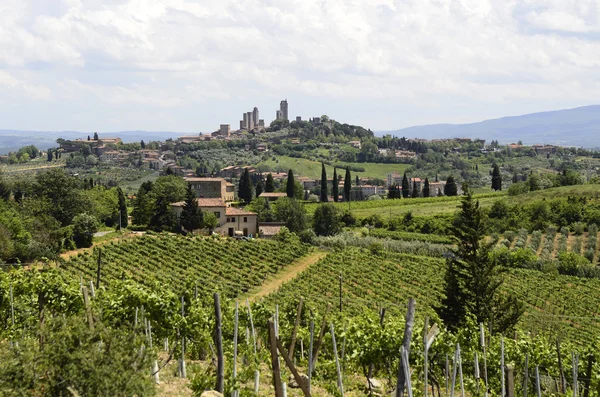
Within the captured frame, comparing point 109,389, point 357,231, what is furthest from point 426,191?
point 109,389

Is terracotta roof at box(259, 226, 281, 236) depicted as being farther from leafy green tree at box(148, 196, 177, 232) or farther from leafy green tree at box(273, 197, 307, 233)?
leafy green tree at box(148, 196, 177, 232)

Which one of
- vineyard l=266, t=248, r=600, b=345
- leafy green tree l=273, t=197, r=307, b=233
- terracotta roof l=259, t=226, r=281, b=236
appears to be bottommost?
vineyard l=266, t=248, r=600, b=345

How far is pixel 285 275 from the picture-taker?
40875 millimetres

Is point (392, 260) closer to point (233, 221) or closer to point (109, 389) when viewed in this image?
point (233, 221)

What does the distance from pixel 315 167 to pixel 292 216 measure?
9284cm

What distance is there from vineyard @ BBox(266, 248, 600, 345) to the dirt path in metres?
0.93

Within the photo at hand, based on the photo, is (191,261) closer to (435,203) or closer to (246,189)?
(246,189)

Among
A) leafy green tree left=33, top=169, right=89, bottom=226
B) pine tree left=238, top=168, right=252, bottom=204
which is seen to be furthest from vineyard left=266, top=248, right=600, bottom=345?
pine tree left=238, top=168, right=252, bottom=204

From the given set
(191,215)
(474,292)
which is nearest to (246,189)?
(191,215)

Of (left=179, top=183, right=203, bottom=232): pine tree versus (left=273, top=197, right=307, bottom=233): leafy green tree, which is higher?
(left=179, top=183, right=203, bottom=232): pine tree

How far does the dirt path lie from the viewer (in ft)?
117

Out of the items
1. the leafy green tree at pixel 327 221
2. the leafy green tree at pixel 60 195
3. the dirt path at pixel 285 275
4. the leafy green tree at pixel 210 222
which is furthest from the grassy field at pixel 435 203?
the leafy green tree at pixel 60 195

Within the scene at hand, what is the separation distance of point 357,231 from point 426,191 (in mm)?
29372

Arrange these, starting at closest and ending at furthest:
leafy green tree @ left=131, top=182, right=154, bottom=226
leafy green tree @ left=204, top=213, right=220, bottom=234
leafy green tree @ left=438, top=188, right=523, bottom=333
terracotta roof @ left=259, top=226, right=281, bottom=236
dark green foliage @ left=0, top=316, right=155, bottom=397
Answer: dark green foliage @ left=0, top=316, right=155, bottom=397 → leafy green tree @ left=438, top=188, right=523, bottom=333 → leafy green tree @ left=204, top=213, right=220, bottom=234 → terracotta roof @ left=259, top=226, right=281, bottom=236 → leafy green tree @ left=131, top=182, right=154, bottom=226
